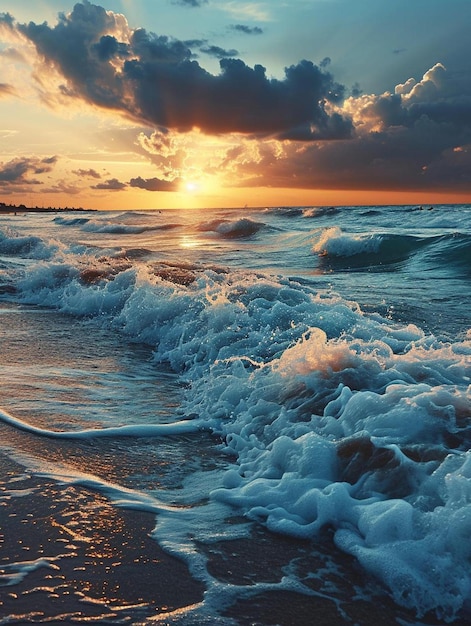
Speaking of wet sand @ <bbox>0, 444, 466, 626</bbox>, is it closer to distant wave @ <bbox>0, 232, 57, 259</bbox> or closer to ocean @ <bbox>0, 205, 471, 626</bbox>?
ocean @ <bbox>0, 205, 471, 626</bbox>

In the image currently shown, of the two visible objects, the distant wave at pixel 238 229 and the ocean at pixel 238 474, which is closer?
the ocean at pixel 238 474

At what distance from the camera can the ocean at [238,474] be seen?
224 centimetres

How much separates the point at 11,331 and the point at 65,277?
13.6 ft

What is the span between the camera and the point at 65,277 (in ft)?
37.3

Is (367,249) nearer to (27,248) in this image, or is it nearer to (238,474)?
(27,248)

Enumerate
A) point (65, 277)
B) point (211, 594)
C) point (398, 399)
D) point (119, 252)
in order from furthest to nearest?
point (119, 252)
point (65, 277)
point (398, 399)
point (211, 594)

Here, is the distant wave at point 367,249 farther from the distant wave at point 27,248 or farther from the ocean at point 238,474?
the ocean at point 238,474

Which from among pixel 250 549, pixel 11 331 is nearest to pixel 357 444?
pixel 250 549

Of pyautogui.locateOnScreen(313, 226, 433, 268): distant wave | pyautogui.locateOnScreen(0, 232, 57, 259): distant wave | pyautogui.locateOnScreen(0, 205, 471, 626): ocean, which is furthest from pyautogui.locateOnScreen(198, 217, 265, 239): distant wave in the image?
pyautogui.locateOnScreen(0, 205, 471, 626): ocean

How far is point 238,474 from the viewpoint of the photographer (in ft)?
10.9

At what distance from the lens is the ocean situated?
224 cm

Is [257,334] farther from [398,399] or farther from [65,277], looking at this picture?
[65,277]

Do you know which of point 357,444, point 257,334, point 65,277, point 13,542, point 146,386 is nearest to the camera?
point 13,542

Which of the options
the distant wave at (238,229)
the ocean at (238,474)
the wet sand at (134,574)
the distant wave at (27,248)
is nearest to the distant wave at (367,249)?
the distant wave at (27,248)
